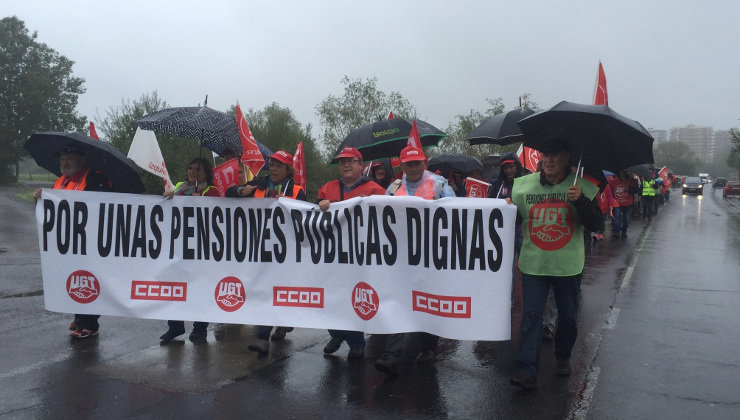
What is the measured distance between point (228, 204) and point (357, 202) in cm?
130

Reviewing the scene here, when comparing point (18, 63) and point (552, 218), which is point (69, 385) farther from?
point (18, 63)

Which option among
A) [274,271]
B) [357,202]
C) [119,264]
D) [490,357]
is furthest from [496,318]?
[119,264]

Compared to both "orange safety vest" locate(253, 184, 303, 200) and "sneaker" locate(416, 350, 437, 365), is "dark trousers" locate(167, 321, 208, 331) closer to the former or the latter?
"orange safety vest" locate(253, 184, 303, 200)

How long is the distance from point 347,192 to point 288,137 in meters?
34.3

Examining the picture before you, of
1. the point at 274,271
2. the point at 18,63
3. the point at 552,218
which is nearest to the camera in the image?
the point at 552,218

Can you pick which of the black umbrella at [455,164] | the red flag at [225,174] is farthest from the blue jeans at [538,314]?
the black umbrella at [455,164]

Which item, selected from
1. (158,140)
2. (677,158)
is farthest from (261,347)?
(677,158)

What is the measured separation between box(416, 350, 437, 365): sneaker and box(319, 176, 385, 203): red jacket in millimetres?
1492

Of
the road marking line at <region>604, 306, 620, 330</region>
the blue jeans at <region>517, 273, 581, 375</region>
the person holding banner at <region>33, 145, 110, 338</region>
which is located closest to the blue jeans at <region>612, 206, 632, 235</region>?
the road marking line at <region>604, 306, 620, 330</region>

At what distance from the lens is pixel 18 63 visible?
66.8 meters

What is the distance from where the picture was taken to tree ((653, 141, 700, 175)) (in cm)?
15462

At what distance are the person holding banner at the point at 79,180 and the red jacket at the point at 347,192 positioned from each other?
237 centimetres

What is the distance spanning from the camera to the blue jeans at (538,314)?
495 centimetres

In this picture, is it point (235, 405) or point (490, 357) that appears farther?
point (490, 357)
